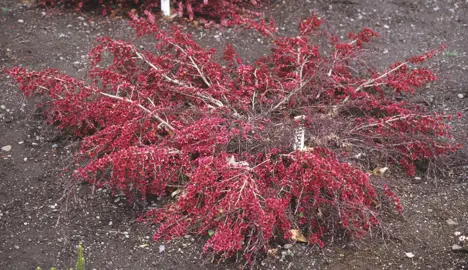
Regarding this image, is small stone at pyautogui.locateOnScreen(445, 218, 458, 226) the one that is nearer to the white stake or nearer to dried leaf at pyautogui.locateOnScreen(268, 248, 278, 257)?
dried leaf at pyautogui.locateOnScreen(268, 248, 278, 257)

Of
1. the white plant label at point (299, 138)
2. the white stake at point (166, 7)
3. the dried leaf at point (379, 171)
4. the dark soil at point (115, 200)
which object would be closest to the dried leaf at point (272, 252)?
the dark soil at point (115, 200)

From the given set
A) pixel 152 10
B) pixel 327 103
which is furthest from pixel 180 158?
pixel 152 10

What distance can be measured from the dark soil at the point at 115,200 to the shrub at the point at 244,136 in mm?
109

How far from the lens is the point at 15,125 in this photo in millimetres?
3701

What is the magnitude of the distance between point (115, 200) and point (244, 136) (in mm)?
802

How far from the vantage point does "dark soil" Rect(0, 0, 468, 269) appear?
278 cm

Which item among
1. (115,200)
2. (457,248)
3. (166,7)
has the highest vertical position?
(166,7)

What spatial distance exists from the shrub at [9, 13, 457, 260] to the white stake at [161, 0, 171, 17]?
46.1 inches

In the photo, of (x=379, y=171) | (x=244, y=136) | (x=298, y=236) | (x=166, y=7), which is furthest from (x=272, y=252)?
(x=166, y=7)

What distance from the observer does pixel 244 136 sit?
2.93 meters

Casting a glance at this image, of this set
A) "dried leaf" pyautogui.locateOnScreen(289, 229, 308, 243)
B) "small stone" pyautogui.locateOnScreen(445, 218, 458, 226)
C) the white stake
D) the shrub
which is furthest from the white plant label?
the white stake

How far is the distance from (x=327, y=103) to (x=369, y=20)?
1666mm

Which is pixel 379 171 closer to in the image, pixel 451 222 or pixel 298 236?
pixel 451 222

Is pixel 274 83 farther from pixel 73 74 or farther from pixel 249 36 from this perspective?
pixel 73 74
